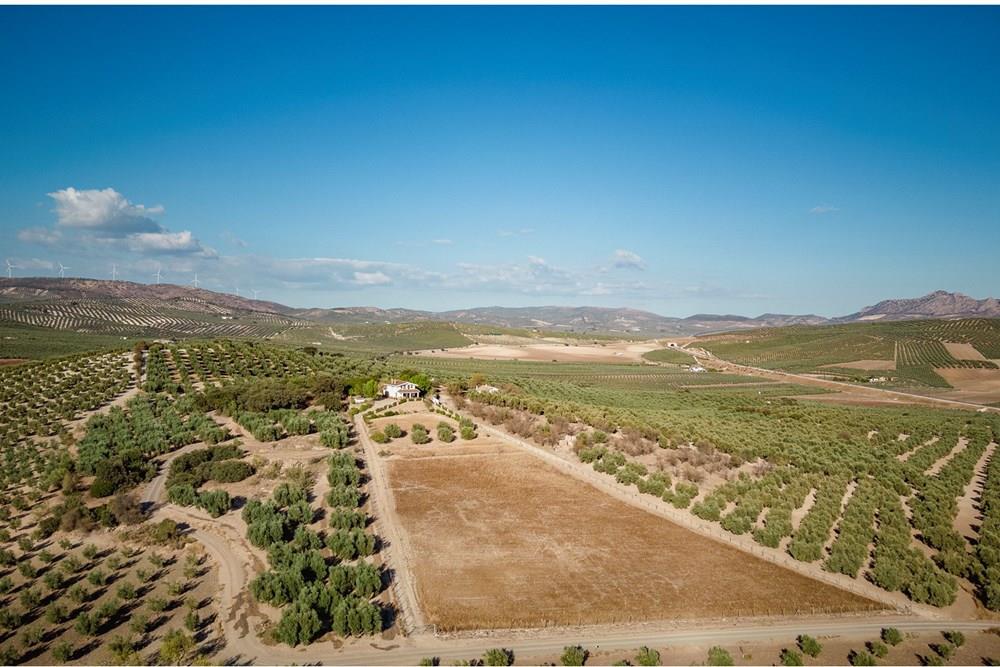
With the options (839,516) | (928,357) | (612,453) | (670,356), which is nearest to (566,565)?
(612,453)

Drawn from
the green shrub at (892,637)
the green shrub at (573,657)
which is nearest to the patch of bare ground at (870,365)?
the green shrub at (892,637)

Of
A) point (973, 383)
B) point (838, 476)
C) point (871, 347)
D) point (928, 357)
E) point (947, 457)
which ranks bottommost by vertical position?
point (947, 457)

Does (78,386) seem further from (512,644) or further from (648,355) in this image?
(648,355)

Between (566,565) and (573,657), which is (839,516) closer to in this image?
(566,565)

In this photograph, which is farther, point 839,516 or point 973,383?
point 973,383

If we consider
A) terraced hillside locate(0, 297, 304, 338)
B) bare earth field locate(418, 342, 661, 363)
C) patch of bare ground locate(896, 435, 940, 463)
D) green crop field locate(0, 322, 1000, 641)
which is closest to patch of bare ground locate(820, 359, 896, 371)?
bare earth field locate(418, 342, 661, 363)

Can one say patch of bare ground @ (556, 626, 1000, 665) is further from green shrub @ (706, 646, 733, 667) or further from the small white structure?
the small white structure

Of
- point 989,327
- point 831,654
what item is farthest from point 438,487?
point 989,327
